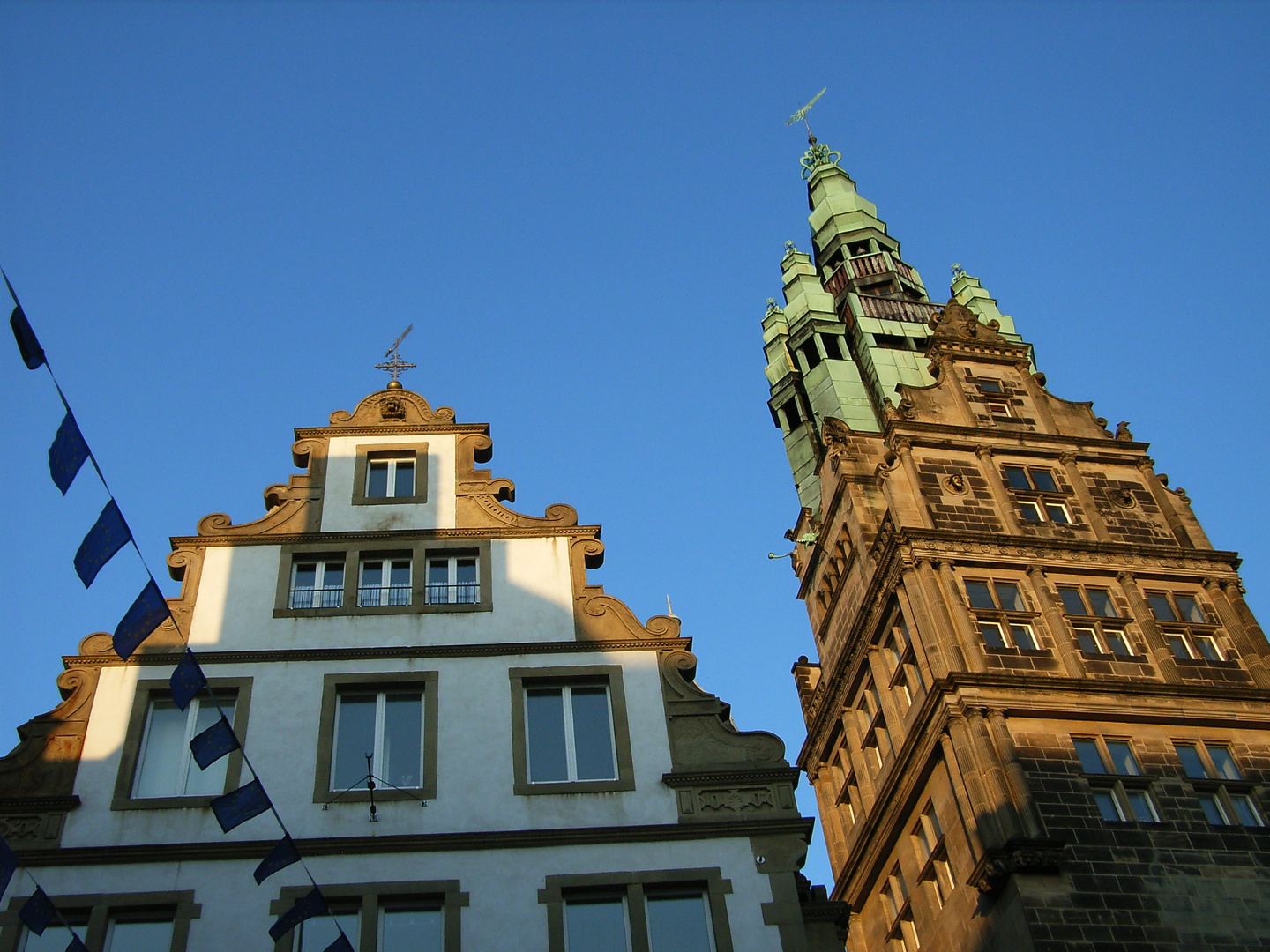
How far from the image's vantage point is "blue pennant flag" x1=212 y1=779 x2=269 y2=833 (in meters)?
18.9

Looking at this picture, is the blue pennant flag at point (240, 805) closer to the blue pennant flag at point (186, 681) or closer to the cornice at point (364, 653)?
the blue pennant flag at point (186, 681)

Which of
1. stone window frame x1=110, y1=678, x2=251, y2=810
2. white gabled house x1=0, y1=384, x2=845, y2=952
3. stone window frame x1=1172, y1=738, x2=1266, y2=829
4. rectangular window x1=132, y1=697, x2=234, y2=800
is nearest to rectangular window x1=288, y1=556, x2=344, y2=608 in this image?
white gabled house x1=0, y1=384, x2=845, y2=952

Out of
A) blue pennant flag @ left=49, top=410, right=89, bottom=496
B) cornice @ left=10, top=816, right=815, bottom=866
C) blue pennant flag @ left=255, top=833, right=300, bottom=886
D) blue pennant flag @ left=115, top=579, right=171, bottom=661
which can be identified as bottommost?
blue pennant flag @ left=255, top=833, right=300, bottom=886

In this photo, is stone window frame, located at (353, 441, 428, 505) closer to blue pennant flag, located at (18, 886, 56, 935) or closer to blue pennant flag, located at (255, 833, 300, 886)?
blue pennant flag, located at (255, 833, 300, 886)

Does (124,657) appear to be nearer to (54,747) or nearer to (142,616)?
(142,616)

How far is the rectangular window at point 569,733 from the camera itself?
72.5 ft

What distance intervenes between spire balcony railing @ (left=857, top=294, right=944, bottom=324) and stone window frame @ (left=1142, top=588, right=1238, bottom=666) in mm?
23574

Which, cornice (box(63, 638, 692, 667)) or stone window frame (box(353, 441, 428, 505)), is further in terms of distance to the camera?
stone window frame (box(353, 441, 428, 505))

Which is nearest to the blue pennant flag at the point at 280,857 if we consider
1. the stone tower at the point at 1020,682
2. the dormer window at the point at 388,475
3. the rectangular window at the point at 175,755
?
the rectangular window at the point at 175,755

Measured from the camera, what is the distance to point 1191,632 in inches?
1586

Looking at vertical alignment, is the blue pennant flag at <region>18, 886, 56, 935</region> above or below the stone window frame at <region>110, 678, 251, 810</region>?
below

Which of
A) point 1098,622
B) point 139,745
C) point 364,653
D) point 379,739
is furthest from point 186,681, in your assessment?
point 1098,622

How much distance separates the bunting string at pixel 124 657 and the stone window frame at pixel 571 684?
11.2 ft

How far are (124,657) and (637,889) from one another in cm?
740
